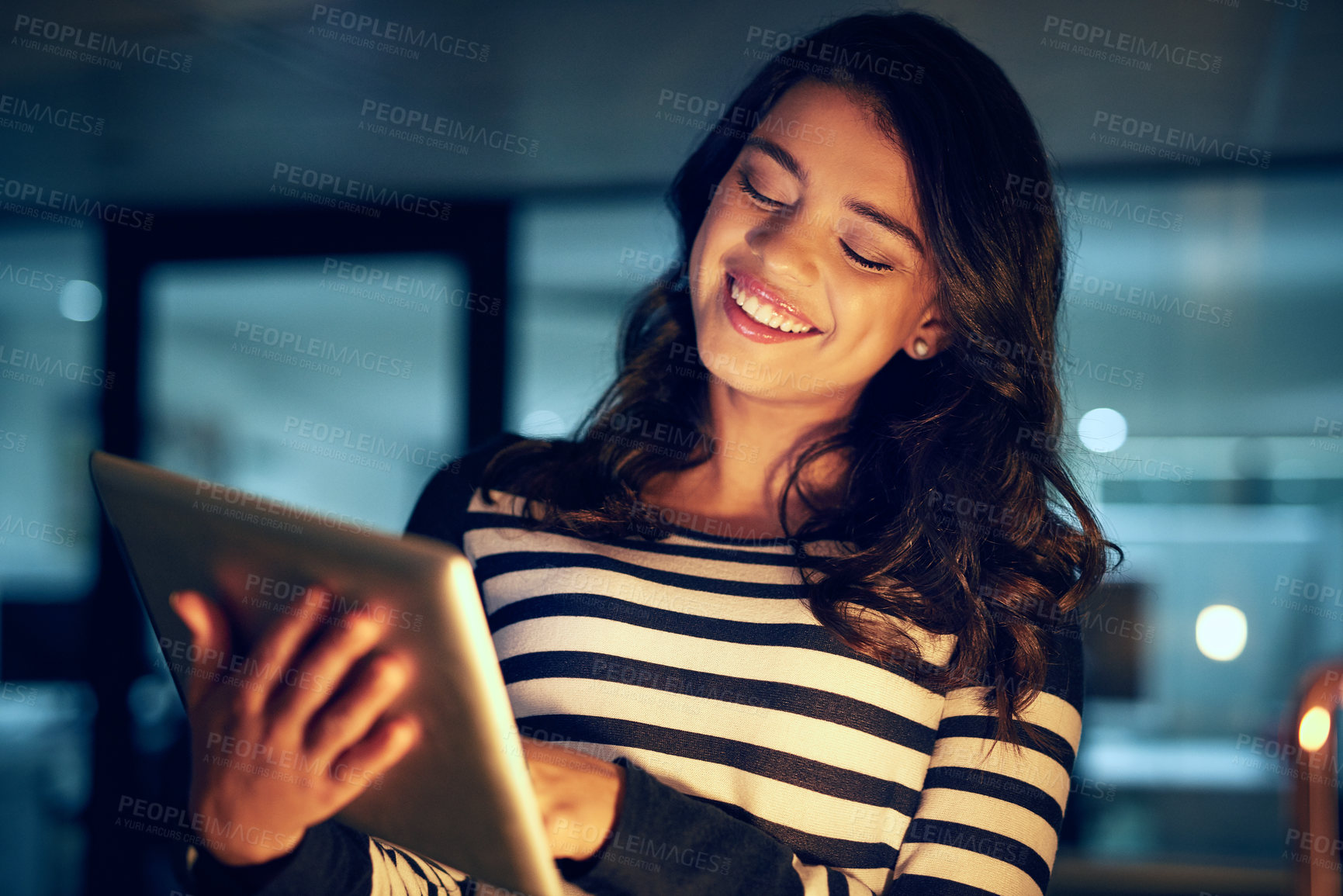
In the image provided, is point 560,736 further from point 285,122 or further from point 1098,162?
point 1098,162

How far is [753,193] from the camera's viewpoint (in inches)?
44.4

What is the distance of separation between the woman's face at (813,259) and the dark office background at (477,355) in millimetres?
1779

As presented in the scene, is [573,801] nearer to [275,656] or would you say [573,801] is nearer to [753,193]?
[275,656]

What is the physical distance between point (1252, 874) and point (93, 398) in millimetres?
4461

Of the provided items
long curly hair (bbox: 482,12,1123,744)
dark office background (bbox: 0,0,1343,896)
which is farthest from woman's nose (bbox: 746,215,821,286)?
dark office background (bbox: 0,0,1343,896)

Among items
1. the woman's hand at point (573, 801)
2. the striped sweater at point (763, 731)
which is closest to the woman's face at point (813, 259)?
the striped sweater at point (763, 731)

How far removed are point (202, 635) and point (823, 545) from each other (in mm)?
698

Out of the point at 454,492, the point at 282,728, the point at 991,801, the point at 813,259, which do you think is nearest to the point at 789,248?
the point at 813,259

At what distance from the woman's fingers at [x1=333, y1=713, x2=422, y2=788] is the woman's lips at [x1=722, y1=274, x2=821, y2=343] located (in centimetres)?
65

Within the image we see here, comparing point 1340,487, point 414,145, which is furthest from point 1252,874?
point 414,145

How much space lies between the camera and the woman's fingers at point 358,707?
591 mm

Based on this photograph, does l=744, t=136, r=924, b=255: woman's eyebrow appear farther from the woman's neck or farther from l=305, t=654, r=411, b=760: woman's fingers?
l=305, t=654, r=411, b=760: woman's fingers

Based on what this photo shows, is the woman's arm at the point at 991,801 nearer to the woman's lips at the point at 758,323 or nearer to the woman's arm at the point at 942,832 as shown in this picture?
the woman's arm at the point at 942,832

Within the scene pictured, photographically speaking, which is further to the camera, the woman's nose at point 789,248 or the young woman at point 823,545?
the woman's nose at point 789,248
